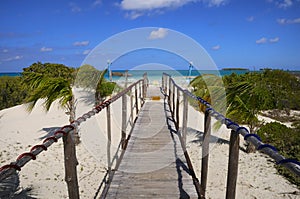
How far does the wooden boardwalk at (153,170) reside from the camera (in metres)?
2.78

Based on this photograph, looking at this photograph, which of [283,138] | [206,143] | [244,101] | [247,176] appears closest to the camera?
[206,143]

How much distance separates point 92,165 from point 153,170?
3.26 m

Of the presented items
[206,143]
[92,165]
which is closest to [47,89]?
[92,165]

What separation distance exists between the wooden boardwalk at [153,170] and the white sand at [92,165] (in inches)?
50.7

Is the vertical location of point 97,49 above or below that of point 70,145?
above

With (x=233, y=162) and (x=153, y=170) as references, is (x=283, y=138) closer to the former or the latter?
(x=153, y=170)

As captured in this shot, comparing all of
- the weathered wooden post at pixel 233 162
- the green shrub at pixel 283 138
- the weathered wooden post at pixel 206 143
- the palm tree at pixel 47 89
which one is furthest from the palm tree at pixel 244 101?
the weathered wooden post at pixel 233 162

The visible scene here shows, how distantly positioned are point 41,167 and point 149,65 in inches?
160

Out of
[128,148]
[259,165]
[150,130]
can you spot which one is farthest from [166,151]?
[259,165]

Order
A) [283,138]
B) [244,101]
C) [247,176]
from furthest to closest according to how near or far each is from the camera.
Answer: [283,138]
[244,101]
[247,176]

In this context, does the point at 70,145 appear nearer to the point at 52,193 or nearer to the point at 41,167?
the point at 52,193

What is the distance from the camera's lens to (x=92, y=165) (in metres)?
6.18

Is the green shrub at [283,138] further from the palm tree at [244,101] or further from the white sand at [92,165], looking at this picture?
the palm tree at [244,101]

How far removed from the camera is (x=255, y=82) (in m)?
6.89
